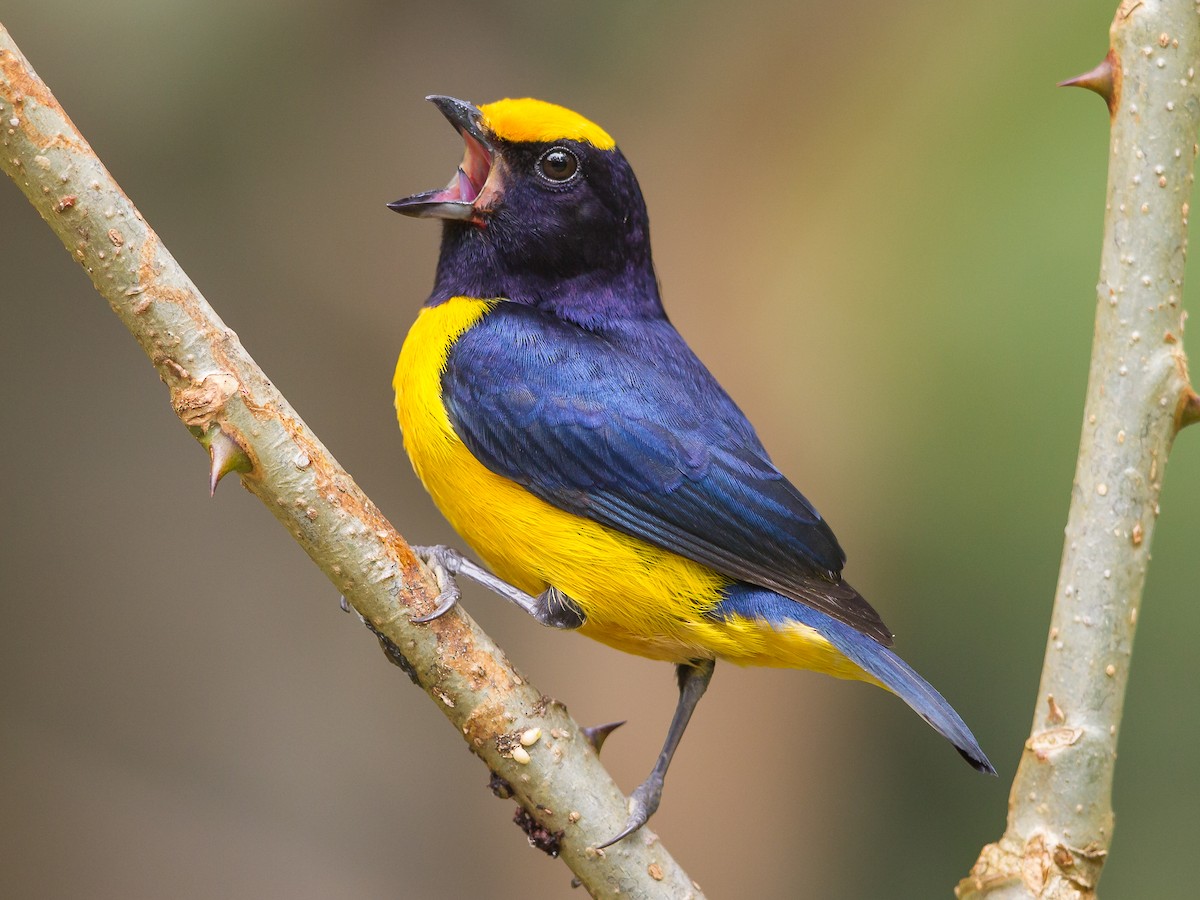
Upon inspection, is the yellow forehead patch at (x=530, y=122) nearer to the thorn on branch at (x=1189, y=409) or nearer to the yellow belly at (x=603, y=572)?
the yellow belly at (x=603, y=572)

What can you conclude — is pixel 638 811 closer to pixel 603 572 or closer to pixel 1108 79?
pixel 603 572

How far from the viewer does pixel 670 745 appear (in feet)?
9.96

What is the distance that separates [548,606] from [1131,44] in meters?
1.56

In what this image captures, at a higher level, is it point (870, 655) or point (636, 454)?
point (636, 454)

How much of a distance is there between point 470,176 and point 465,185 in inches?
1.0

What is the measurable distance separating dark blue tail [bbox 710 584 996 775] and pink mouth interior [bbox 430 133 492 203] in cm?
128

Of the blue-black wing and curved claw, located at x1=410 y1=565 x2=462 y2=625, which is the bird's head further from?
curved claw, located at x1=410 y1=565 x2=462 y2=625

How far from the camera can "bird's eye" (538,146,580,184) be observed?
3.43m

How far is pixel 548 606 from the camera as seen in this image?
2947 mm

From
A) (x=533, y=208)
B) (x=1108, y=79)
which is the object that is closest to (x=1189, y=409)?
(x=1108, y=79)

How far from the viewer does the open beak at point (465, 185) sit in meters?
3.34

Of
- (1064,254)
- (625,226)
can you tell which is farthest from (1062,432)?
(625,226)

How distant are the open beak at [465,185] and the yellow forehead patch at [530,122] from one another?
0.13 ft

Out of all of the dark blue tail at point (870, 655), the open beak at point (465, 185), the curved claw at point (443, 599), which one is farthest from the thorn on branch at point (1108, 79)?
the open beak at point (465, 185)
